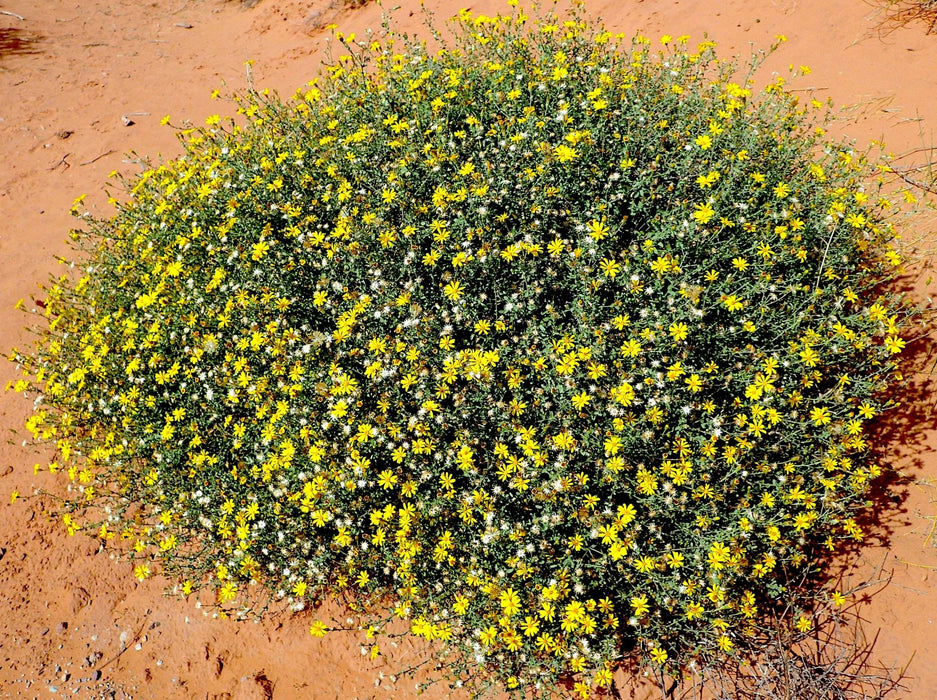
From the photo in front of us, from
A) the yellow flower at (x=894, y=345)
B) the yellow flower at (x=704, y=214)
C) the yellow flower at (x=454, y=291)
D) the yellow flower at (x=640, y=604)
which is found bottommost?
the yellow flower at (x=640, y=604)

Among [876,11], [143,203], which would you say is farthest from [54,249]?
[876,11]

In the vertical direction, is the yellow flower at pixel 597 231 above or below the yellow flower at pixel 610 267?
above

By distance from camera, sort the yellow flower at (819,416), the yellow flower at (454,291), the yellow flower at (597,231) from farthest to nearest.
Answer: the yellow flower at (454,291)
the yellow flower at (597,231)
the yellow flower at (819,416)

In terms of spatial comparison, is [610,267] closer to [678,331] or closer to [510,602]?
[678,331]

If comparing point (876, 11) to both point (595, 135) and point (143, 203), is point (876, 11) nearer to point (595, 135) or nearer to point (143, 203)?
point (595, 135)

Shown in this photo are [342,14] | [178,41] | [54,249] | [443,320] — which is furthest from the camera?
[178,41]

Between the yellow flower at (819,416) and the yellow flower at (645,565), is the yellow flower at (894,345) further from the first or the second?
the yellow flower at (645,565)

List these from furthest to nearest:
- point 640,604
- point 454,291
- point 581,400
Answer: point 454,291 < point 581,400 < point 640,604

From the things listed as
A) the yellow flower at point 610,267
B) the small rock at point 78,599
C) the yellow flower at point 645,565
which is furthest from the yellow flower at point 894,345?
the small rock at point 78,599

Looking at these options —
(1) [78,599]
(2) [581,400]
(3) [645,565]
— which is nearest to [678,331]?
(2) [581,400]
